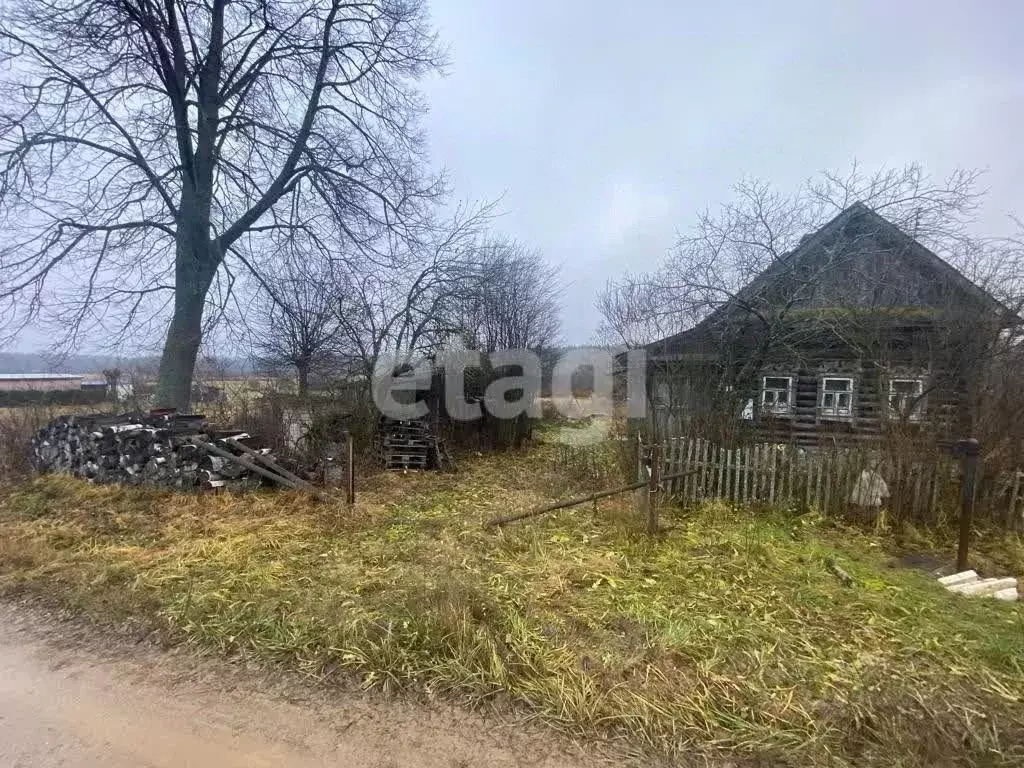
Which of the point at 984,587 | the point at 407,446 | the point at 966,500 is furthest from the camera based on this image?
the point at 407,446

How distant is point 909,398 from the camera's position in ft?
23.2

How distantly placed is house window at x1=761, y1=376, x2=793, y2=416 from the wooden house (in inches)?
1.0

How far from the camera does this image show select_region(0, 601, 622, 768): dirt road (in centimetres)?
233

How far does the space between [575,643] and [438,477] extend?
647 cm

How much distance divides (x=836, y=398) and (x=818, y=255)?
2734mm

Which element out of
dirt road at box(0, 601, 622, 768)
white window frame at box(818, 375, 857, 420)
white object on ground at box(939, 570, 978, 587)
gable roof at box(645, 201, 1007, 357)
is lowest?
dirt road at box(0, 601, 622, 768)

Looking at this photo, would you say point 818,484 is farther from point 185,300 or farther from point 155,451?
point 185,300

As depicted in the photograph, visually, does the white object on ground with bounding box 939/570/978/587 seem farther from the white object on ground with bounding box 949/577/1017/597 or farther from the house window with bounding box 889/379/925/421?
the house window with bounding box 889/379/925/421

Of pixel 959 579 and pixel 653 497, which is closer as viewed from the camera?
pixel 959 579

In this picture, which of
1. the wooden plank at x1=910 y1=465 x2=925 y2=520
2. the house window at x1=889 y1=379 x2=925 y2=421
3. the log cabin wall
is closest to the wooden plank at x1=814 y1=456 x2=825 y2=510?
the log cabin wall

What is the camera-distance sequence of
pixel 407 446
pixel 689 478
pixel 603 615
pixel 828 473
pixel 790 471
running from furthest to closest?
pixel 407 446, pixel 689 478, pixel 790 471, pixel 828 473, pixel 603 615

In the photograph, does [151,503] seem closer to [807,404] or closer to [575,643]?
[575,643]

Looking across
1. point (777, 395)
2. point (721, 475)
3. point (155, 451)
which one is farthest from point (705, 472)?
point (155, 451)

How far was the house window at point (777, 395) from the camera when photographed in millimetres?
8875
